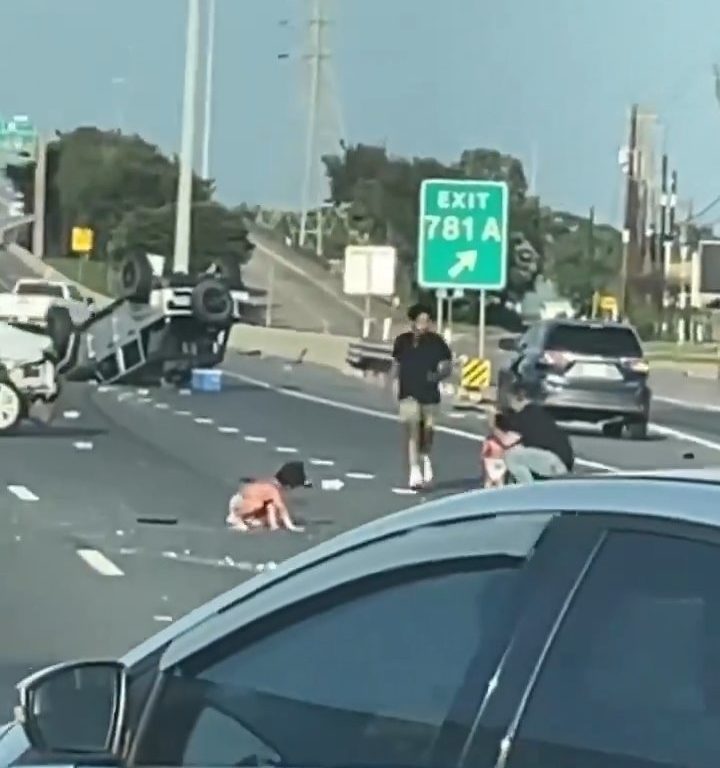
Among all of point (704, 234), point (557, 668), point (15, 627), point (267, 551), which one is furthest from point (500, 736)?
point (704, 234)

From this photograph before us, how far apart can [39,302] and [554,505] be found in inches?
1930

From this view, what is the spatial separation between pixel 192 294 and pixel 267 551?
2195 centimetres

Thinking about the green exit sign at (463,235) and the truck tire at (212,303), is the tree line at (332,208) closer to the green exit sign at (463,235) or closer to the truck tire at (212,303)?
the truck tire at (212,303)

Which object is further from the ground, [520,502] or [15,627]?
[520,502]

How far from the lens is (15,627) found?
1256 cm

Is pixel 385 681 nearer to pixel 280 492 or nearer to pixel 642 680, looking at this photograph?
pixel 642 680

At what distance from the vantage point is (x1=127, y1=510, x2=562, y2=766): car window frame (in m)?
3.78

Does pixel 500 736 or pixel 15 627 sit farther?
pixel 15 627

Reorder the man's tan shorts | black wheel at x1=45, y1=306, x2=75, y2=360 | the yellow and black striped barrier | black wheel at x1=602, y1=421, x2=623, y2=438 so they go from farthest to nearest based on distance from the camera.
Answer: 1. the yellow and black striped barrier
2. black wheel at x1=45, y1=306, x2=75, y2=360
3. black wheel at x1=602, y1=421, x2=623, y2=438
4. the man's tan shorts

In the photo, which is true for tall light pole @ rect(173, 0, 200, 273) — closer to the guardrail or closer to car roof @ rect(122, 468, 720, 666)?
the guardrail

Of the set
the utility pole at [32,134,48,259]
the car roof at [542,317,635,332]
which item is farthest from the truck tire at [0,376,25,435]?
the utility pole at [32,134,48,259]

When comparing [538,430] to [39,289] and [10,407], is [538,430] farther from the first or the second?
[39,289]

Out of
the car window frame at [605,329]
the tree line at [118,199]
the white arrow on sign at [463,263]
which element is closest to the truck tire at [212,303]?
the white arrow on sign at [463,263]

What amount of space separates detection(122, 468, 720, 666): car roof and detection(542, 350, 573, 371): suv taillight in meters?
28.5
